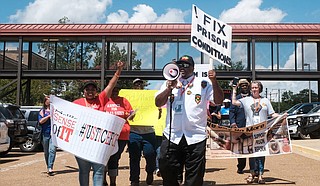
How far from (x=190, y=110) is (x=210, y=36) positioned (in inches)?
107

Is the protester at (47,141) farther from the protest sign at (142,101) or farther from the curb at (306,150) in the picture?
the curb at (306,150)

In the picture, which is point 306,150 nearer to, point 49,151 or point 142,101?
point 142,101

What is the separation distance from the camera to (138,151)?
802 centimetres

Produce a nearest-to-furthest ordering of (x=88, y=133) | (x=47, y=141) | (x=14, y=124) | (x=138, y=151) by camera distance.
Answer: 1. (x=88, y=133)
2. (x=138, y=151)
3. (x=47, y=141)
4. (x=14, y=124)

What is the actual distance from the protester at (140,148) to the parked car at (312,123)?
568 inches

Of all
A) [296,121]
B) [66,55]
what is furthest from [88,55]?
[296,121]

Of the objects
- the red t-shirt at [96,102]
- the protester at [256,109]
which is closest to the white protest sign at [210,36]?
the protester at [256,109]

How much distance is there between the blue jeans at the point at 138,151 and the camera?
7879mm

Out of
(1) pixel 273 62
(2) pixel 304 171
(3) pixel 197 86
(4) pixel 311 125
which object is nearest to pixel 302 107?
(4) pixel 311 125

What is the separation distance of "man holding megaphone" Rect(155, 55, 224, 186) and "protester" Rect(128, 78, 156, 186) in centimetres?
277

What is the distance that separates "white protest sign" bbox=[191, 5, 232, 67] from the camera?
292 inches

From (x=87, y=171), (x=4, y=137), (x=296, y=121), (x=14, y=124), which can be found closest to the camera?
(x=87, y=171)

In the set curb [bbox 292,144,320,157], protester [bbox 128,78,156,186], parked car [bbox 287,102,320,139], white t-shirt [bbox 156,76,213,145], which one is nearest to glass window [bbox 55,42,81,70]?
parked car [bbox 287,102,320,139]

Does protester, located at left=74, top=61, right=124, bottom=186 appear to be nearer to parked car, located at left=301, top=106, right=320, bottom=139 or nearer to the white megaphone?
the white megaphone
